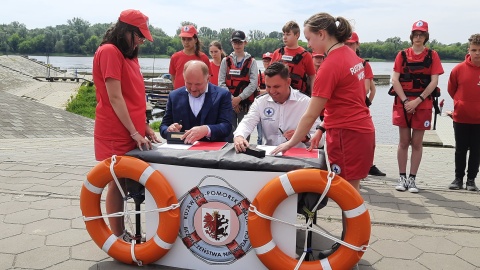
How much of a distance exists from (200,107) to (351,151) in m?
1.18

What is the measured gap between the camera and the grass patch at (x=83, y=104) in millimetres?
19703

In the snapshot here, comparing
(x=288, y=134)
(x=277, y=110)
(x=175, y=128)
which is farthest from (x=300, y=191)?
(x=175, y=128)

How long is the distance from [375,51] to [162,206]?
67029 millimetres

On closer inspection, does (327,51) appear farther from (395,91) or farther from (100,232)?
(395,91)

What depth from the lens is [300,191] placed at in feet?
7.84

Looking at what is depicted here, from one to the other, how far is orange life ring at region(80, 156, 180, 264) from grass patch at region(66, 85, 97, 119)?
16.8 meters

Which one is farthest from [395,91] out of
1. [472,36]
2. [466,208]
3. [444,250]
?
[444,250]

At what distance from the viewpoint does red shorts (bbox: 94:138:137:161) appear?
2.86 m

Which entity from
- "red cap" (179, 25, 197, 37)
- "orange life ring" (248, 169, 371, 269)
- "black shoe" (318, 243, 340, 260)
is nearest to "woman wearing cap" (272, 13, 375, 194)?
"orange life ring" (248, 169, 371, 269)

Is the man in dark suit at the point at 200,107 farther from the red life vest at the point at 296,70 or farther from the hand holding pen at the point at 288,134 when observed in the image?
the red life vest at the point at 296,70

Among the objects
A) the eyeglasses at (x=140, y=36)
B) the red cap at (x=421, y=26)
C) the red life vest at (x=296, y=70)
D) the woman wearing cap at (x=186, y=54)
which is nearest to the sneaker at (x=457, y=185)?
the red cap at (x=421, y=26)

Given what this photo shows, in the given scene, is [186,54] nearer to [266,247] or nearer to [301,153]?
[301,153]

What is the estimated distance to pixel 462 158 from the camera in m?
4.64

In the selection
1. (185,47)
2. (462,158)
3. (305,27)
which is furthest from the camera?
(185,47)
